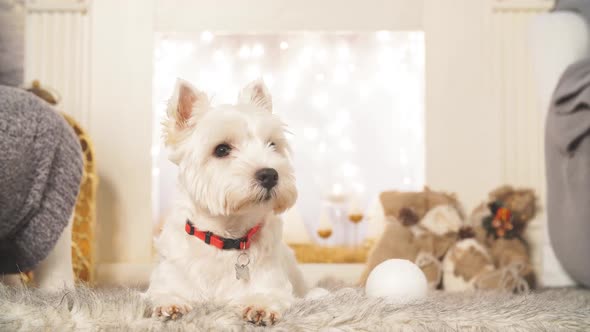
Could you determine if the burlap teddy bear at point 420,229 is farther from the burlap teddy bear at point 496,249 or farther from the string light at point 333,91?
the string light at point 333,91

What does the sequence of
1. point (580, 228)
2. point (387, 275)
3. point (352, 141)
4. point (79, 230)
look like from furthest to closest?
point (352, 141) → point (79, 230) → point (580, 228) → point (387, 275)

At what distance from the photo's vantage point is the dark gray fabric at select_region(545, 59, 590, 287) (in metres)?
2.26

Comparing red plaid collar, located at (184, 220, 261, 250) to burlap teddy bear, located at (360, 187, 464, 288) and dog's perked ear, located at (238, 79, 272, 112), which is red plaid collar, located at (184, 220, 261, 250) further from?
burlap teddy bear, located at (360, 187, 464, 288)

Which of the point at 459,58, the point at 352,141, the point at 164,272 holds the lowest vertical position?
the point at 164,272

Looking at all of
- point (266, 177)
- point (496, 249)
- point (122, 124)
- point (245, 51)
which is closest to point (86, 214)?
point (122, 124)

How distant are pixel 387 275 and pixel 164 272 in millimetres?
691

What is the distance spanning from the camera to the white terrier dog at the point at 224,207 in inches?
56.9

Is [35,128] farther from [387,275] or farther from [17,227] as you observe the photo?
[387,275]

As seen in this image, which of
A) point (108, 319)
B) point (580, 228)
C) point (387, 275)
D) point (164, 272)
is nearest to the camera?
point (108, 319)

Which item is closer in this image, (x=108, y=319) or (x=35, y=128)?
(x=108, y=319)

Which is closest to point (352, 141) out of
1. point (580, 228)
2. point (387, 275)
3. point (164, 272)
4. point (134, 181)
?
point (134, 181)

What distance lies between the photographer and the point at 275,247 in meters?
1.58

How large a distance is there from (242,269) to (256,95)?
1.76 ft

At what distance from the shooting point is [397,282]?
1.73m
